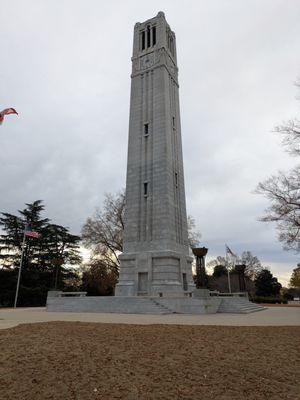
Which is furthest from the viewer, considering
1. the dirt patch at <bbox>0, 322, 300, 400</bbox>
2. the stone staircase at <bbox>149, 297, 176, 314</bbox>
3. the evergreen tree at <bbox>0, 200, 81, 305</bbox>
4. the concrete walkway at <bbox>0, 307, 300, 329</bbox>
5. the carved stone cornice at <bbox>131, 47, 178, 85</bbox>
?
the evergreen tree at <bbox>0, 200, 81, 305</bbox>

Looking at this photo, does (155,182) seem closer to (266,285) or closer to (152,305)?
(152,305)

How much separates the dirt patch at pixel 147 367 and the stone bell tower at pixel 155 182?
54.0 ft

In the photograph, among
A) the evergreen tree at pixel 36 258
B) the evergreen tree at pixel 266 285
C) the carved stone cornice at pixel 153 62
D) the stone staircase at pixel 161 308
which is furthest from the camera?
the evergreen tree at pixel 266 285

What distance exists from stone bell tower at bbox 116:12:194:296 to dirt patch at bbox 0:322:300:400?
54.0ft

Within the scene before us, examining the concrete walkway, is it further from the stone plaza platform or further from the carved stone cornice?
the carved stone cornice

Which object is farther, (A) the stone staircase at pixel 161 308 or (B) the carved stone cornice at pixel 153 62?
(B) the carved stone cornice at pixel 153 62

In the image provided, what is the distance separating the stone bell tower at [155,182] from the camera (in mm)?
26836

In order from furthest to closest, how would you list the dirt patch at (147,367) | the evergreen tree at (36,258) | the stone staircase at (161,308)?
the evergreen tree at (36,258) < the stone staircase at (161,308) < the dirt patch at (147,367)

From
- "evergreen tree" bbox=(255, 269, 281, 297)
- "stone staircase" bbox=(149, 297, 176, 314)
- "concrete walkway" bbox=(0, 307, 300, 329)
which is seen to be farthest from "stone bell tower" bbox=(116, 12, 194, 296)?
"evergreen tree" bbox=(255, 269, 281, 297)

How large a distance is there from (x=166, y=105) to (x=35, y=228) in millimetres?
30808

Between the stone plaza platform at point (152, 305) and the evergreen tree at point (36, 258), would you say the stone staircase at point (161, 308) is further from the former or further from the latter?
the evergreen tree at point (36, 258)

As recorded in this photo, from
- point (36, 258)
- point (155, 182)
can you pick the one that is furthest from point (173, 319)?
point (36, 258)

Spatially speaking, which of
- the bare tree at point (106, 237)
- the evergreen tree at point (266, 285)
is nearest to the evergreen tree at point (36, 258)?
the bare tree at point (106, 237)

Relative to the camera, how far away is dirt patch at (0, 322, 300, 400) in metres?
5.73
